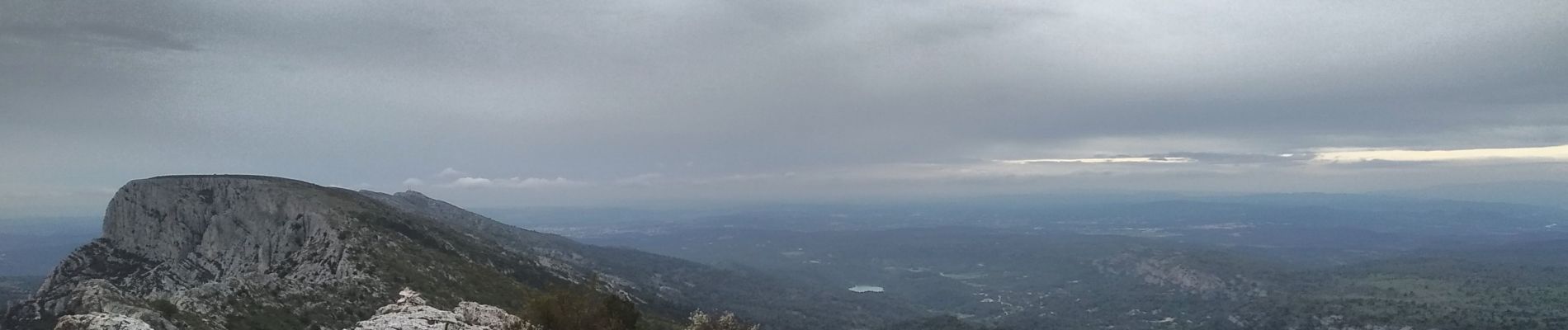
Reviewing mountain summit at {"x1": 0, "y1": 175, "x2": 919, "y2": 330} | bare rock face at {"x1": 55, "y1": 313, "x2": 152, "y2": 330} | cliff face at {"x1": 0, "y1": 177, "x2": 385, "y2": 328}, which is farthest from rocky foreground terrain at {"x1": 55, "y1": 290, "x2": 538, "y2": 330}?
cliff face at {"x1": 0, "y1": 177, "x2": 385, "y2": 328}

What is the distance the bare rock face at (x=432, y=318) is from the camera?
3822 centimetres

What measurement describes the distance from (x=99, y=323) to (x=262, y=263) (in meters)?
51.6

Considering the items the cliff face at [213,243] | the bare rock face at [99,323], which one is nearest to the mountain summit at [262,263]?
the cliff face at [213,243]

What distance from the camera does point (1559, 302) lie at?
14912 cm

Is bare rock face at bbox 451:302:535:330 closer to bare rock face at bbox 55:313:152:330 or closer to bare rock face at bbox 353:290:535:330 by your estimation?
bare rock face at bbox 353:290:535:330

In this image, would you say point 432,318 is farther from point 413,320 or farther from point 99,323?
point 99,323

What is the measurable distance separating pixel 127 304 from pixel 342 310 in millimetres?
14193

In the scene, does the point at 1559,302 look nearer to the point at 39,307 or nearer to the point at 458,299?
the point at 458,299

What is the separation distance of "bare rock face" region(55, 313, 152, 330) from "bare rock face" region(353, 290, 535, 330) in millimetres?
9458

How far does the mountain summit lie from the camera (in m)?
43.7

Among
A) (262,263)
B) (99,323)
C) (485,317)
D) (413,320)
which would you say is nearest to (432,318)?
(413,320)

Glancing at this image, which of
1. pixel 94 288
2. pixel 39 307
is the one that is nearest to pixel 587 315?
pixel 94 288

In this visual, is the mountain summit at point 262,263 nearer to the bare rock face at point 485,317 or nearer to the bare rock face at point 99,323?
the bare rock face at point 99,323

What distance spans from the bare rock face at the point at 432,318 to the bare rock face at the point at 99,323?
9.46 meters
